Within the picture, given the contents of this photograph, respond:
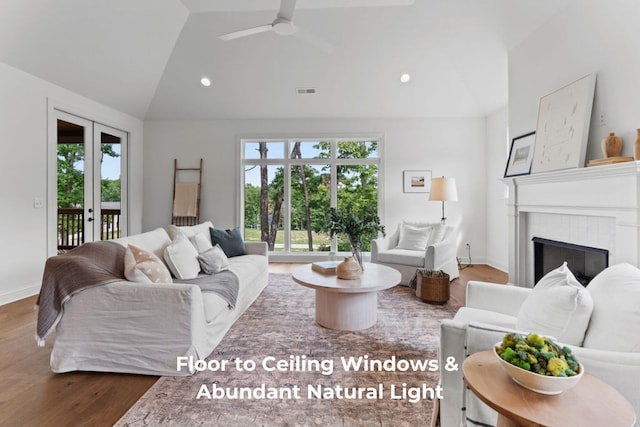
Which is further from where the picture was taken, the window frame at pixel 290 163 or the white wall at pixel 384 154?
the window frame at pixel 290 163

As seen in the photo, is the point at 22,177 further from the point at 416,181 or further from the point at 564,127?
the point at 564,127

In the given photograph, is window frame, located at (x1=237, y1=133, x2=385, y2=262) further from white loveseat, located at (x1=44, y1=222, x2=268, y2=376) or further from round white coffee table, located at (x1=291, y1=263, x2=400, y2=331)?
white loveseat, located at (x1=44, y1=222, x2=268, y2=376)

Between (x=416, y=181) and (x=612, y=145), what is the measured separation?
3.36 m

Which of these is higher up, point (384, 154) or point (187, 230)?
point (384, 154)

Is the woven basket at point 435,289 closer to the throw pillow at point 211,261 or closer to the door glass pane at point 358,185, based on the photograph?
the throw pillow at point 211,261

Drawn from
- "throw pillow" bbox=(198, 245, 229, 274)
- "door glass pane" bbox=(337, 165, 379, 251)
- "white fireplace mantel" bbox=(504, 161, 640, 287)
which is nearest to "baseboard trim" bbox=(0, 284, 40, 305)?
"throw pillow" bbox=(198, 245, 229, 274)

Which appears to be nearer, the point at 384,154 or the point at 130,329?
the point at 130,329

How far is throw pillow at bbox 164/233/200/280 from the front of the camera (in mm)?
2756

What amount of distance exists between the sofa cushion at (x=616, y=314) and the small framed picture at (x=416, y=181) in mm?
4196

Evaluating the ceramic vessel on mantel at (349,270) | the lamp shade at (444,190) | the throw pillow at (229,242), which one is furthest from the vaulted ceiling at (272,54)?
the throw pillow at (229,242)

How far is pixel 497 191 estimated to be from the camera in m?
5.25

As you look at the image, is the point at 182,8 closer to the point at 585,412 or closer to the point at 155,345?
the point at 155,345

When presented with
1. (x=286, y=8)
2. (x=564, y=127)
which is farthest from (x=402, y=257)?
(x=286, y=8)

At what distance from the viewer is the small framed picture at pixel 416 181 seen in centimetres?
567
